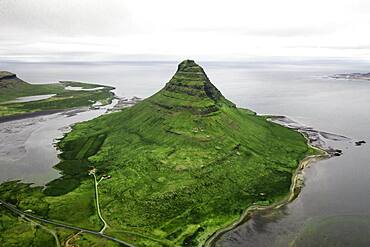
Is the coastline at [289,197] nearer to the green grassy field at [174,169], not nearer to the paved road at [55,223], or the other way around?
the green grassy field at [174,169]

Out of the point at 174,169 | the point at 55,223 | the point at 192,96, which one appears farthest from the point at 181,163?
the point at 192,96

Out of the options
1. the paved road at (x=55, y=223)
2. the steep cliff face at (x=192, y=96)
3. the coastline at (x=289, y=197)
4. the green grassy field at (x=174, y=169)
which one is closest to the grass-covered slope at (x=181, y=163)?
the green grassy field at (x=174, y=169)

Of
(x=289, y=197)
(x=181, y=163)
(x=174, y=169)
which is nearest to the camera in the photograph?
(x=289, y=197)

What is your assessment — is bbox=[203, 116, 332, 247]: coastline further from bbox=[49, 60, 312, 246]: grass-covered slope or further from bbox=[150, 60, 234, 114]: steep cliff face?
bbox=[150, 60, 234, 114]: steep cliff face

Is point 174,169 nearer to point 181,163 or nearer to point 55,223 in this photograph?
point 181,163

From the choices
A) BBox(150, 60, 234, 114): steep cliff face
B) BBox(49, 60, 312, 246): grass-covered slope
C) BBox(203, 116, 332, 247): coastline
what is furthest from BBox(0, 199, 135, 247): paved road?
BBox(150, 60, 234, 114): steep cliff face

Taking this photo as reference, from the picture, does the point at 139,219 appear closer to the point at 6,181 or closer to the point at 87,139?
the point at 6,181
